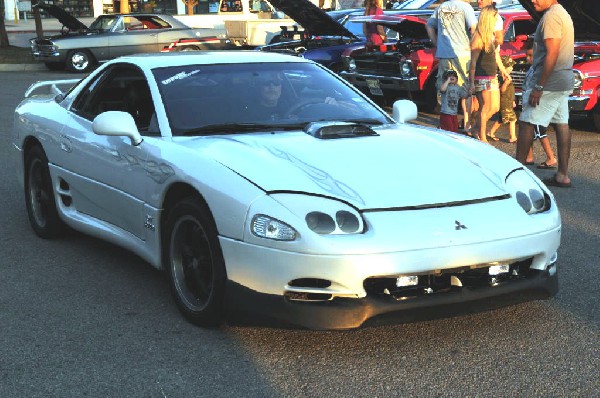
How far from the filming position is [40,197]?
6.52m

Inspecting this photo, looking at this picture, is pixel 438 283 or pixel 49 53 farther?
pixel 49 53

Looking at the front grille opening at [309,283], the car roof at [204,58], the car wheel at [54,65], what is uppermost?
the car roof at [204,58]

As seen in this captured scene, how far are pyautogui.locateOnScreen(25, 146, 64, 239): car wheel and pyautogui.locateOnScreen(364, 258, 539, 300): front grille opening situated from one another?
118 inches

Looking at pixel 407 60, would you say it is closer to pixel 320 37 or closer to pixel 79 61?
pixel 320 37

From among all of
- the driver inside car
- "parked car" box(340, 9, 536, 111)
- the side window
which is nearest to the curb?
"parked car" box(340, 9, 536, 111)

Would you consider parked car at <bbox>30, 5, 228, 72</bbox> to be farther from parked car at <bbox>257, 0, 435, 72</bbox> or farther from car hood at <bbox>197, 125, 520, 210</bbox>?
car hood at <bbox>197, 125, 520, 210</bbox>

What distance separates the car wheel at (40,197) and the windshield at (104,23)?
16.8 meters

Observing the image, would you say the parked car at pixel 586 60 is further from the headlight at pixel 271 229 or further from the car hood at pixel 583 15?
the headlight at pixel 271 229

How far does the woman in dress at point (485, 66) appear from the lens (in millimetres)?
9992

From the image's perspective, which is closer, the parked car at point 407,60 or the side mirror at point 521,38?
the side mirror at point 521,38

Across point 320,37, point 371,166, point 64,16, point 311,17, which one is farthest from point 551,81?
point 64,16

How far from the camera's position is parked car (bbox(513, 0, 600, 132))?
1078cm

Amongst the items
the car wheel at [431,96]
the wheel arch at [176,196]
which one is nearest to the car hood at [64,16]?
the car wheel at [431,96]

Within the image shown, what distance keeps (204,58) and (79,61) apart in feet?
57.1
